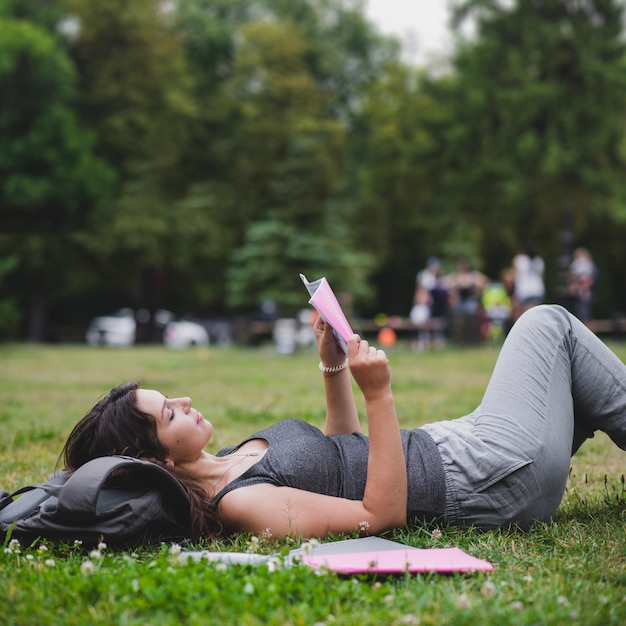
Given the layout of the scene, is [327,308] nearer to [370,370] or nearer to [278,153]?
[370,370]

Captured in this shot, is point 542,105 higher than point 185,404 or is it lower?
higher

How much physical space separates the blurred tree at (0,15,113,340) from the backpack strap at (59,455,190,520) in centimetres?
3172

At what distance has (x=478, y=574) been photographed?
2920 millimetres

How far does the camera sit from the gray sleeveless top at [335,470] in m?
3.38

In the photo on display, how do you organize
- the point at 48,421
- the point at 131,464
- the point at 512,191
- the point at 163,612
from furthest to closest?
the point at 512,191, the point at 48,421, the point at 131,464, the point at 163,612

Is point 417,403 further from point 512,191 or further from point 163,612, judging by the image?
point 512,191

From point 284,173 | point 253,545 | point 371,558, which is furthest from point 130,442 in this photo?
point 284,173

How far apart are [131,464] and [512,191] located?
2784 cm

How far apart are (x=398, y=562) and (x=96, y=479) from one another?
114 centimetres

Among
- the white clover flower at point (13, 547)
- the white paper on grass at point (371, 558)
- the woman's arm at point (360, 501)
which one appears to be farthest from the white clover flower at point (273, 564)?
the white clover flower at point (13, 547)

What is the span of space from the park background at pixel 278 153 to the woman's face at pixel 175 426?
79.5ft

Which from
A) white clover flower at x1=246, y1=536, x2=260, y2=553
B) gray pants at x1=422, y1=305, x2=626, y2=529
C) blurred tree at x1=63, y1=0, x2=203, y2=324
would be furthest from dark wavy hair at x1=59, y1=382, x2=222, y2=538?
blurred tree at x1=63, y1=0, x2=203, y2=324

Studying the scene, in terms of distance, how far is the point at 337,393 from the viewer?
397cm

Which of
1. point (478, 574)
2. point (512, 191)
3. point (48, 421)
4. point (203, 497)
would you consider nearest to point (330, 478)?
point (203, 497)
